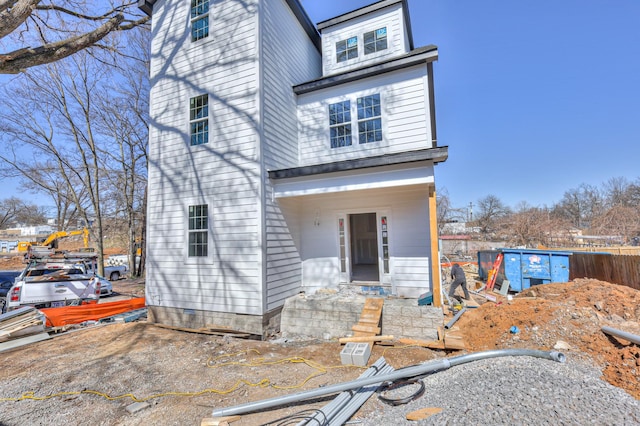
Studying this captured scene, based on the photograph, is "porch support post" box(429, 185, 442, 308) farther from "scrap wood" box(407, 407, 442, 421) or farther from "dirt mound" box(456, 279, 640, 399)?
"scrap wood" box(407, 407, 442, 421)

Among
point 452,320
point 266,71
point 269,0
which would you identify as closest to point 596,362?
point 452,320

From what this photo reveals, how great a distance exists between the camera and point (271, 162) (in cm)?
713

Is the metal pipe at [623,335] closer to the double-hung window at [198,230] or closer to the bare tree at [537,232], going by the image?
the double-hung window at [198,230]

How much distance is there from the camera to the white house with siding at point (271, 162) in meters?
6.71

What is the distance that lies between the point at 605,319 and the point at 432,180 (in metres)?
3.93

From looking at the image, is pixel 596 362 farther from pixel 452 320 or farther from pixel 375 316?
pixel 375 316

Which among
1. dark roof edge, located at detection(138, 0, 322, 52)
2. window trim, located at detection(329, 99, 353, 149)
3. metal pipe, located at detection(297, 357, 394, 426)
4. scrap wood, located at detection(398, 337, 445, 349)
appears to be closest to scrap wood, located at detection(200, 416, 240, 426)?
metal pipe, located at detection(297, 357, 394, 426)

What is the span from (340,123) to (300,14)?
3940mm

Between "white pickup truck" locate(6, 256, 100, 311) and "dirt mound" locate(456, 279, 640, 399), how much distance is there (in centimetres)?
1084

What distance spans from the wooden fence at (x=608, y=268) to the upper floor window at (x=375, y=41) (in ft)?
34.7

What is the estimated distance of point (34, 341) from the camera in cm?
670

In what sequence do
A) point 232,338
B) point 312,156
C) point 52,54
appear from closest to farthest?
1. point 52,54
2. point 232,338
3. point 312,156

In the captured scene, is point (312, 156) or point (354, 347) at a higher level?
point (312, 156)

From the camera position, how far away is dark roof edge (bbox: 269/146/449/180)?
5.87 meters
